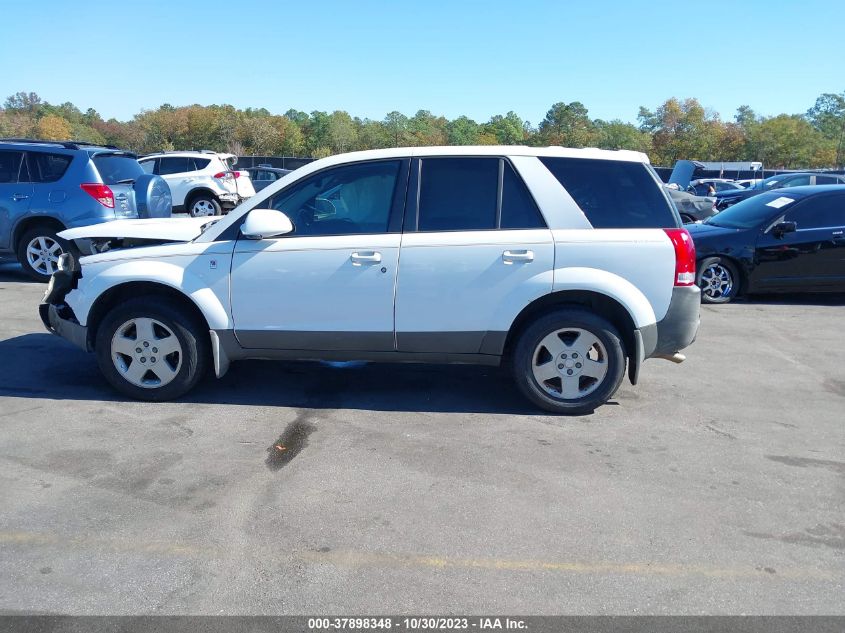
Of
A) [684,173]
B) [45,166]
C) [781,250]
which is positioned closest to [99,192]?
[45,166]

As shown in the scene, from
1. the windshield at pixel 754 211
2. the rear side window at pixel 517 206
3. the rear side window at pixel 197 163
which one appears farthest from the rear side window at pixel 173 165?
the rear side window at pixel 517 206

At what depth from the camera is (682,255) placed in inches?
202

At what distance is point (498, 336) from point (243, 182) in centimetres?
1508

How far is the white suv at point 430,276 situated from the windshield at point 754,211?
5530mm

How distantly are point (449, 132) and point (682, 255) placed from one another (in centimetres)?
5957

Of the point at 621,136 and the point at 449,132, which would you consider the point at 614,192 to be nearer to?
the point at 449,132

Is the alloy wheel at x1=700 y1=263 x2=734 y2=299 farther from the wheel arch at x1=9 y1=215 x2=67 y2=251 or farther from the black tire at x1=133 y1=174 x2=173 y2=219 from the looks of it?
the wheel arch at x1=9 y1=215 x2=67 y2=251

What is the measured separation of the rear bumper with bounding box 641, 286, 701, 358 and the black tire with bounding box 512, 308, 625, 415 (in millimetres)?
229

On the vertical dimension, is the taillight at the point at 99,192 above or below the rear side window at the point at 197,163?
below

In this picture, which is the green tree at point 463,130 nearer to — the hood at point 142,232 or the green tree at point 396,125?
the green tree at point 396,125

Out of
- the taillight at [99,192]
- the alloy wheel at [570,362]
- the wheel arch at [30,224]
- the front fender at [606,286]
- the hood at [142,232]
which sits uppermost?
the taillight at [99,192]

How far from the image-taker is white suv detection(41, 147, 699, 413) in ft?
16.8

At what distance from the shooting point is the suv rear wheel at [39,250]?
1000cm

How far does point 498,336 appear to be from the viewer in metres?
5.21
